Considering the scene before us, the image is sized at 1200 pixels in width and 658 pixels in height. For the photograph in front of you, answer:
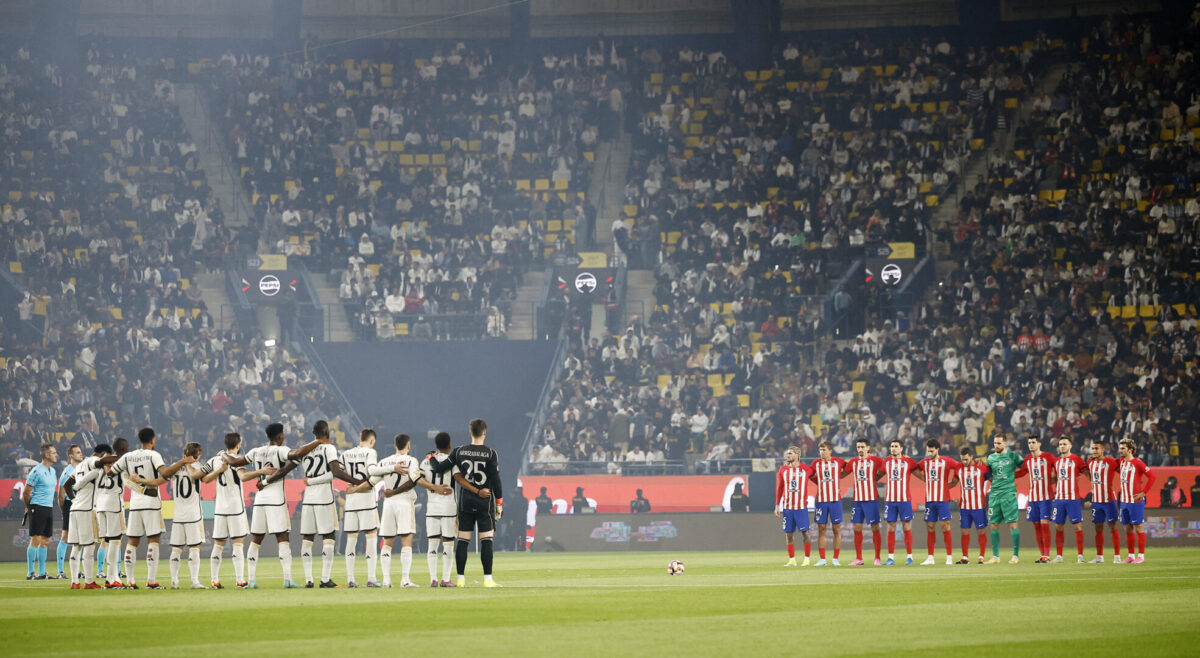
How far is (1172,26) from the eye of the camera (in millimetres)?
43844

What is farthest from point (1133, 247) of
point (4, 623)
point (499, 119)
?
point (4, 623)

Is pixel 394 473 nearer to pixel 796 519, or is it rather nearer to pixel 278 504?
pixel 278 504

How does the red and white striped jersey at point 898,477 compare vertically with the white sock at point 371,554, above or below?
above

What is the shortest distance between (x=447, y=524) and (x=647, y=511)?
16.3 meters

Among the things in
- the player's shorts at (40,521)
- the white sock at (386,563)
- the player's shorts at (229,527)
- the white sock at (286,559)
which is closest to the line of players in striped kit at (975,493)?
the white sock at (386,563)

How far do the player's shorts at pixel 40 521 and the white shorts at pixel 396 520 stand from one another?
8338mm

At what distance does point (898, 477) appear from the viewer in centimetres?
2561

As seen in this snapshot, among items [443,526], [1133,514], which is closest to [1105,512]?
[1133,514]

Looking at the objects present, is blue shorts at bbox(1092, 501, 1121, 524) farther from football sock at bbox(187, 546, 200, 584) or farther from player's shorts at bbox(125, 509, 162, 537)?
player's shorts at bbox(125, 509, 162, 537)

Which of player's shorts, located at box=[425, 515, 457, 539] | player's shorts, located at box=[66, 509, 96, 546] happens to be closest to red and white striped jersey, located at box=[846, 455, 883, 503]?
player's shorts, located at box=[425, 515, 457, 539]

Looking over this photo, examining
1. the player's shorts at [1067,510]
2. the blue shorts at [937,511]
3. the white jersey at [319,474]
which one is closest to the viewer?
the white jersey at [319,474]

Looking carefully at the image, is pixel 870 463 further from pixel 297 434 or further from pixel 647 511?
pixel 297 434

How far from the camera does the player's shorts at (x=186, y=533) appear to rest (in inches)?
760

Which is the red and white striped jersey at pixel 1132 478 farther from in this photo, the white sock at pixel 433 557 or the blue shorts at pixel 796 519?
the white sock at pixel 433 557
